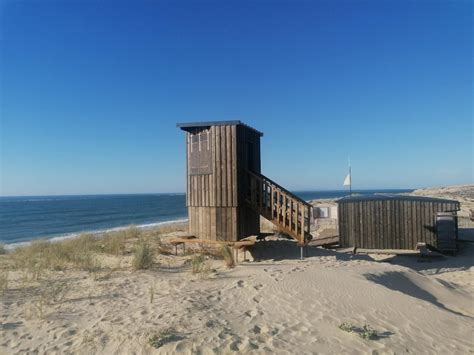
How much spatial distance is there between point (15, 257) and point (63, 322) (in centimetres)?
836

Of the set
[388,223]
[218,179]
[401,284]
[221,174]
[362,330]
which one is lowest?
[401,284]

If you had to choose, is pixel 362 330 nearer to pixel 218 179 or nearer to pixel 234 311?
pixel 234 311

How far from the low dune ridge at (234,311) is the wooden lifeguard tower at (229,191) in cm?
189

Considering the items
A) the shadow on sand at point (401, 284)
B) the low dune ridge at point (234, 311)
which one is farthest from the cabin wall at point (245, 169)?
the shadow on sand at point (401, 284)

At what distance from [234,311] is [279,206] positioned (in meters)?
5.79

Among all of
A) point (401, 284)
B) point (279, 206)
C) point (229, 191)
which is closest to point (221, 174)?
point (229, 191)

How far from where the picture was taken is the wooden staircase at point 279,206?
11.2m

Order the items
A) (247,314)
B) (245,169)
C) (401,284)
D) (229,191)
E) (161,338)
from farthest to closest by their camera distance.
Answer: (245,169) < (229,191) < (401,284) < (247,314) < (161,338)

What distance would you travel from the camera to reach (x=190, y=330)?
523 centimetres

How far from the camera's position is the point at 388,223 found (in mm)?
15508

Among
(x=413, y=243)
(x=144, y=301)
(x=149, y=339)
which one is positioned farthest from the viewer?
(x=413, y=243)

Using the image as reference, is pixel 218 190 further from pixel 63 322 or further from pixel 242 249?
pixel 63 322

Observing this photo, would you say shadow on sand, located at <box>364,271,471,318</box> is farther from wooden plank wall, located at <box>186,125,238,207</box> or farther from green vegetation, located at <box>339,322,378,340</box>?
wooden plank wall, located at <box>186,125,238,207</box>

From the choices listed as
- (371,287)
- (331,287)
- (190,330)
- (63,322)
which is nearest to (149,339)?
(190,330)
